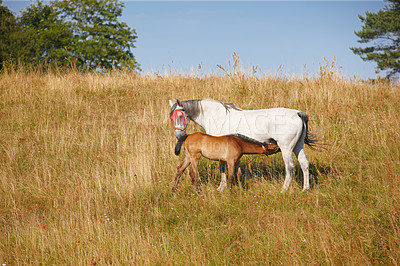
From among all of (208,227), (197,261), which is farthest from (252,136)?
(197,261)

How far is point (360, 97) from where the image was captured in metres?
11.6

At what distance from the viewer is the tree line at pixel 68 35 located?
109ft

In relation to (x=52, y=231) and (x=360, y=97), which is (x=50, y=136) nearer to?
(x=52, y=231)

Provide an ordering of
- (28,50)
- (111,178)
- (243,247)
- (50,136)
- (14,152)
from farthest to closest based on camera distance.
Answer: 1. (28,50)
2. (50,136)
3. (14,152)
4. (111,178)
5. (243,247)

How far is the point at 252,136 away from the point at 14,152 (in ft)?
20.0

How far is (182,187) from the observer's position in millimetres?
6336

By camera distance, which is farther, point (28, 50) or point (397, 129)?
point (28, 50)

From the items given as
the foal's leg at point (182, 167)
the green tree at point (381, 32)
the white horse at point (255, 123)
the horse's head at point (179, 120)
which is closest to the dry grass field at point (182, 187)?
the foal's leg at point (182, 167)

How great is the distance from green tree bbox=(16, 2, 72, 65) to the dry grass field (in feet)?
73.2

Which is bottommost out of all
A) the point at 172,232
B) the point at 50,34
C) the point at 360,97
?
the point at 172,232

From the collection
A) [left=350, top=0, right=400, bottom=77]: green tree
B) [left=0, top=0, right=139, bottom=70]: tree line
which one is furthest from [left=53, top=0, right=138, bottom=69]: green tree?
[left=350, top=0, right=400, bottom=77]: green tree

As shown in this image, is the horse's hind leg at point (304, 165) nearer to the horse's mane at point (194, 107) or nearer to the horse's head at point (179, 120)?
the horse's mane at point (194, 107)

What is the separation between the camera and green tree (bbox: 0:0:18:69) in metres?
30.6

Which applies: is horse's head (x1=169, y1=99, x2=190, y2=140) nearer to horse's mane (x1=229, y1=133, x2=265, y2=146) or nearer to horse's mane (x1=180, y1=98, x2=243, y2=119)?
horse's mane (x1=180, y1=98, x2=243, y2=119)
